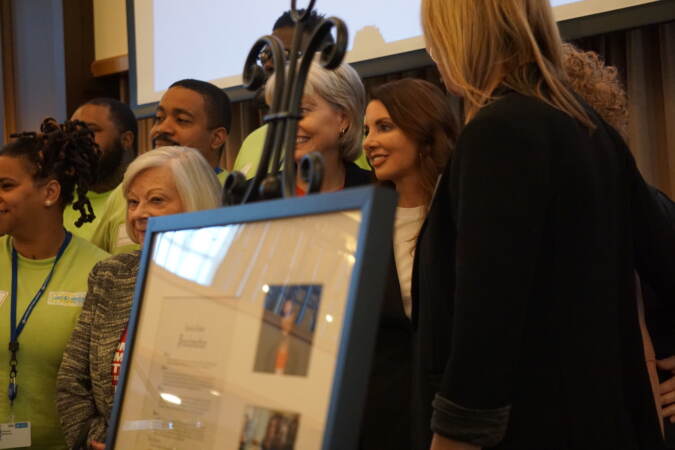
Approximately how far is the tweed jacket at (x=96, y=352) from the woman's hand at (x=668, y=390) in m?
1.10

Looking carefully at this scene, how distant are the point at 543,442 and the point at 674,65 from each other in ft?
6.96

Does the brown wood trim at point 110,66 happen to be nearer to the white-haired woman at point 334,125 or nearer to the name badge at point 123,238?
the name badge at point 123,238

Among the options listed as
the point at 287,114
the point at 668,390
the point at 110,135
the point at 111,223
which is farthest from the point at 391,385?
the point at 110,135

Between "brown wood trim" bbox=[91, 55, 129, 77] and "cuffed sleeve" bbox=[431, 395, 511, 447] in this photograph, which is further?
"brown wood trim" bbox=[91, 55, 129, 77]

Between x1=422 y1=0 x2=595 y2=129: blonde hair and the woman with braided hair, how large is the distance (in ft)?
4.63

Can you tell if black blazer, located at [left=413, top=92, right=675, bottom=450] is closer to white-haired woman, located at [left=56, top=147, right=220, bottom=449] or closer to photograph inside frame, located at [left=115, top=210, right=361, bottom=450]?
photograph inside frame, located at [left=115, top=210, right=361, bottom=450]

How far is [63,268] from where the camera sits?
230 centimetres

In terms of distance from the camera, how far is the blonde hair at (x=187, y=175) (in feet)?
6.59

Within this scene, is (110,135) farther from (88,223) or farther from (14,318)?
(14,318)

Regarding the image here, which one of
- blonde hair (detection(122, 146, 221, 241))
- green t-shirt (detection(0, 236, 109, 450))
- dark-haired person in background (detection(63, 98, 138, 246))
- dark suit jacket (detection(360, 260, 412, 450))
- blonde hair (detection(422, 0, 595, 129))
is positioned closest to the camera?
blonde hair (detection(422, 0, 595, 129))

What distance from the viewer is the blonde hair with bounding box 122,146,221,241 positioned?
2010mm

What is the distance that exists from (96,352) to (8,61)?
12.7 ft

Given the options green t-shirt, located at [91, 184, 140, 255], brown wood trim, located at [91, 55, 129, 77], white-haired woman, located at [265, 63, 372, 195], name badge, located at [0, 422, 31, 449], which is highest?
brown wood trim, located at [91, 55, 129, 77]

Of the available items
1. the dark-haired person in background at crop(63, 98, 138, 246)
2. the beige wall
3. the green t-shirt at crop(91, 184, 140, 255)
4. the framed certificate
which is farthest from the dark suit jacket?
the beige wall
